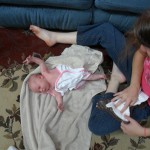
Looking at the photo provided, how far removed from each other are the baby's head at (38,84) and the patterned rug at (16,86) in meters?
0.10

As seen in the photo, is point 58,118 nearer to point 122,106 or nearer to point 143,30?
point 122,106

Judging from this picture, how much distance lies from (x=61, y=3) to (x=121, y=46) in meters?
0.36

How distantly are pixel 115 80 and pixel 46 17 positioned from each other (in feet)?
1.62

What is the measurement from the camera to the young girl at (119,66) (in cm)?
123

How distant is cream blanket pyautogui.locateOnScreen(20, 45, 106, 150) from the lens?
1361 millimetres

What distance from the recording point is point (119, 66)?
1530 mm

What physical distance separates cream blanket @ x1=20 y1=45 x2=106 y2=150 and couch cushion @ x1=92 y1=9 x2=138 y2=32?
25 centimetres

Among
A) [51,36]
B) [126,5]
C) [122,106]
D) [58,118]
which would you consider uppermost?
[126,5]

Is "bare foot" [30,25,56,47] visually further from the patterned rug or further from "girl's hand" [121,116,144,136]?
"girl's hand" [121,116,144,136]

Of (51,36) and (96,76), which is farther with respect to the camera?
(51,36)

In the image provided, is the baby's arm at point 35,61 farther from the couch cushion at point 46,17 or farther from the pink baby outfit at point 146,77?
the pink baby outfit at point 146,77

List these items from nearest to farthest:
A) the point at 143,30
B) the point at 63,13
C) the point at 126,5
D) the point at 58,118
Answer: the point at 143,30
the point at 58,118
the point at 126,5
the point at 63,13

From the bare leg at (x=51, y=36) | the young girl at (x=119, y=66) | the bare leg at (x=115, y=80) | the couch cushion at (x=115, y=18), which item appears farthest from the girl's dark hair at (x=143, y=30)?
the bare leg at (x=51, y=36)

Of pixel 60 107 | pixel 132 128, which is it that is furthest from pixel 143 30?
pixel 60 107
